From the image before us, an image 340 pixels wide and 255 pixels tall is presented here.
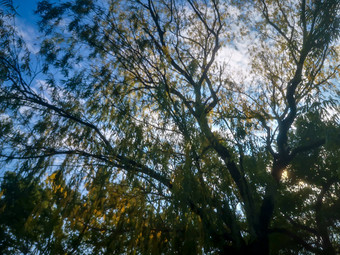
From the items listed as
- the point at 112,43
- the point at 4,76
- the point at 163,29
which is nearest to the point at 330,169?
the point at 163,29

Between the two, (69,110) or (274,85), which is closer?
(69,110)

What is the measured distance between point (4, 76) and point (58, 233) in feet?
8.40

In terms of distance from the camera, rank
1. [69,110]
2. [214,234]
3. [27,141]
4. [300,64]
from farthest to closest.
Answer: [300,64] < [69,110] < [27,141] < [214,234]

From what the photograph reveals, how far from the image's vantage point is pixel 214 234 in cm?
313

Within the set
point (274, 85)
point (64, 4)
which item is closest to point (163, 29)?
point (64, 4)

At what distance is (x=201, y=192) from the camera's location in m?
2.83

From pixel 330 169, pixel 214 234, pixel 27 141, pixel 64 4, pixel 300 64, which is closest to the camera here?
pixel 214 234

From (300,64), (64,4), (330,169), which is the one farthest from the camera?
(330,169)

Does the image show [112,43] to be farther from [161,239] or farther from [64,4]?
[161,239]

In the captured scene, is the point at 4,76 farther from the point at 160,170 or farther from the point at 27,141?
the point at 160,170

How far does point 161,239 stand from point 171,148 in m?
1.25

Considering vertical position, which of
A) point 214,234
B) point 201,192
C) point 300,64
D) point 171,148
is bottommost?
point 214,234

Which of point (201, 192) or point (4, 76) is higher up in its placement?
point (4, 76)

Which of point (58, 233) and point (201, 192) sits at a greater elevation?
point (201, 192)
